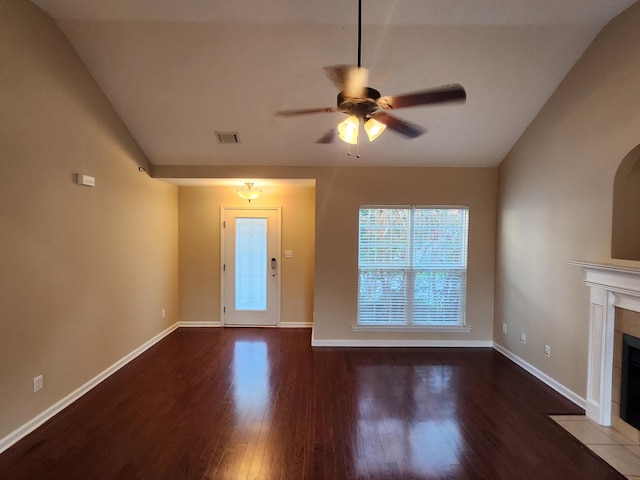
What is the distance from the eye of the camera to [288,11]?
2.50 meters

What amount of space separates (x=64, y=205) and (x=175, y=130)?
1.45 metres

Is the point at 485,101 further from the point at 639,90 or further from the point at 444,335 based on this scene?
the point at 444,335

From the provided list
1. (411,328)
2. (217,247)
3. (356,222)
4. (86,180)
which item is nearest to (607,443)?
(411,328)

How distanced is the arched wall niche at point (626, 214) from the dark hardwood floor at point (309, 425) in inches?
58.1

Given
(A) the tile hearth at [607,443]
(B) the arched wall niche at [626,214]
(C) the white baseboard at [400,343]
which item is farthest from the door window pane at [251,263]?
(B) the arched wall niche at [626,214]

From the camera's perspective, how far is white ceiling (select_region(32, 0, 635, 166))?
8.18 feet

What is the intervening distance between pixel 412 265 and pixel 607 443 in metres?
2.47

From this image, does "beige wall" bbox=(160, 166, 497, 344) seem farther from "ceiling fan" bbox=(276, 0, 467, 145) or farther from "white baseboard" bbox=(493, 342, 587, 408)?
"ceiling fan" bbox=(276, 0, 467, 145)

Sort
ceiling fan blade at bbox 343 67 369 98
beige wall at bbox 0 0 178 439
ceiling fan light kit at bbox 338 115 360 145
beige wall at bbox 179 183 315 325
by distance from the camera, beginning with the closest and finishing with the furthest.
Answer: ceiling fan blade at bbox 343 67 369 98 < ceiling fan light kit at bbox 338 115 360 145 < beige wall at bbox 0 0 178 439 < beige wall at bbox 179 183 315 325

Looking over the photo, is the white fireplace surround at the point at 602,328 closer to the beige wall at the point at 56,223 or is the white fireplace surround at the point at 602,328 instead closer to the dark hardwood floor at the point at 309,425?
the dark hardwood floor at the point at 309,425

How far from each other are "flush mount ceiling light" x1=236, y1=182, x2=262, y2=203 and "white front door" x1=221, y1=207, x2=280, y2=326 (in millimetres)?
325

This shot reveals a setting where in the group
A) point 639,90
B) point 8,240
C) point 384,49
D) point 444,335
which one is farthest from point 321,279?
point 639,90

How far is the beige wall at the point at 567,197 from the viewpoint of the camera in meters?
2.56

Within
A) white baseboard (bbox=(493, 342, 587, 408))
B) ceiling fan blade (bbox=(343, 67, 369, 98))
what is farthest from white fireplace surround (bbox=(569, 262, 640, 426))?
ceiling fan blade (bbox=(343, 67, 369, 98))
